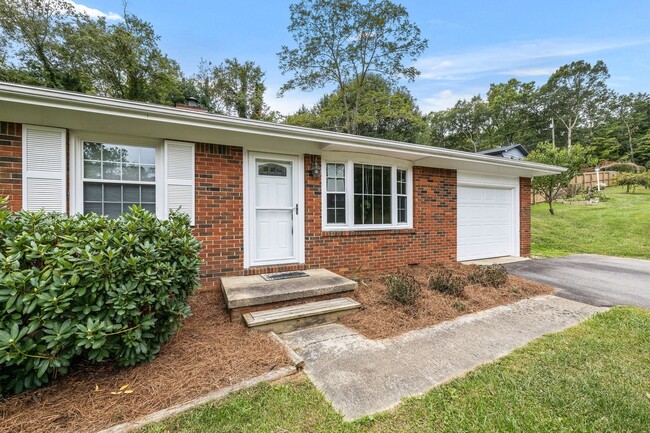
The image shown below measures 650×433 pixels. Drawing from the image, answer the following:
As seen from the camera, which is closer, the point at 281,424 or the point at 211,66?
the point at 281,424

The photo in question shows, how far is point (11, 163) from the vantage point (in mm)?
3484

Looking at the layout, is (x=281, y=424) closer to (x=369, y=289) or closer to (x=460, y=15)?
(x=369, y=289)

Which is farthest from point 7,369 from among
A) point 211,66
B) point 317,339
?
point 211,66

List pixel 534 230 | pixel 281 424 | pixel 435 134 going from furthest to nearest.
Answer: pixel 435 134
pixel 534 230
pixel 281 424

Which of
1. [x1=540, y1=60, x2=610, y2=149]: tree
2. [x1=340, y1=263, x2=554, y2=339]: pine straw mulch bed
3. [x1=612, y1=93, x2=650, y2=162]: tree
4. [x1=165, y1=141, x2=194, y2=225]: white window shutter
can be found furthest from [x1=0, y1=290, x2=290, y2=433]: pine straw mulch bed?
[x1=612, y1=93, x2=650, y2=162]: tree

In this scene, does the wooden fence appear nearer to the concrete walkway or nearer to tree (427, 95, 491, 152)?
tree (427, 95, 491, 152)

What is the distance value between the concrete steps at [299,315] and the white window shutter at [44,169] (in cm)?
292

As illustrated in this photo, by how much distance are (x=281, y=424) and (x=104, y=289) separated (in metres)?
1.73

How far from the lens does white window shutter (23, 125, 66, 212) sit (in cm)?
352

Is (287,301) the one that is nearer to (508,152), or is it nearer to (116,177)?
(116,177)

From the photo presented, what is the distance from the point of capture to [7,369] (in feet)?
6.81

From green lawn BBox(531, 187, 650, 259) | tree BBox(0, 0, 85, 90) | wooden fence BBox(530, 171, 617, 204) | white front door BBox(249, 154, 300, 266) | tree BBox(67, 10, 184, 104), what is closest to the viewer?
white front door BBox(249, 154, 300, 266)

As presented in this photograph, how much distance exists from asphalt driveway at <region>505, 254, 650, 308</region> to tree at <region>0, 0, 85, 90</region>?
21481mm

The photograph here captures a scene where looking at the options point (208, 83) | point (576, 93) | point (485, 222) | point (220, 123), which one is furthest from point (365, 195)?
point (576, 93)
